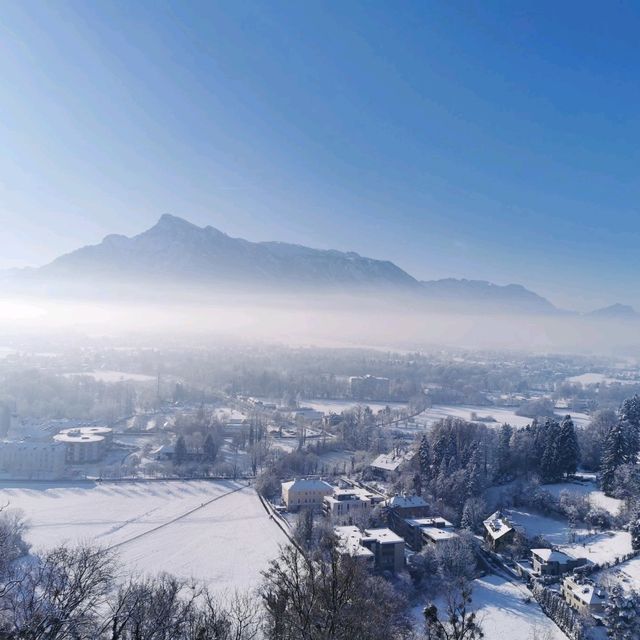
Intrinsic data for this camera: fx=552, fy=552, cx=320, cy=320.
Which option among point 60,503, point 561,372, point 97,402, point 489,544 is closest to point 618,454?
point 489,544

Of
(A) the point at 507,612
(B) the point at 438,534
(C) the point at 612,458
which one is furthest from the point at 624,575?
(C) the point at 612,458

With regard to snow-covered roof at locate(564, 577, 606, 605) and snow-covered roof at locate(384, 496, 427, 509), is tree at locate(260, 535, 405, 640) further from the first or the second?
snow-covered roof at locate(384, 496, 427, 509)

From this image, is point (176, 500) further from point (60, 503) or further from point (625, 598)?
point (625, 598)

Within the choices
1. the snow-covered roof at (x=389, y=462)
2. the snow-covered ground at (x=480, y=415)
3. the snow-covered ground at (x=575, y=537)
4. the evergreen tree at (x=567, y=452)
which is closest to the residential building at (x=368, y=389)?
the snow-covered ground at (x=480, y=415)

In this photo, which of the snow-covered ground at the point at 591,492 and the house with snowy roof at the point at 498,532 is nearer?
the house with snowy roof at the point at 498,532

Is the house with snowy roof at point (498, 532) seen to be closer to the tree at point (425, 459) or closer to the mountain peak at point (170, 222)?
the tree at point (425, 459)

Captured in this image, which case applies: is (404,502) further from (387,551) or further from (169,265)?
(169,265)
